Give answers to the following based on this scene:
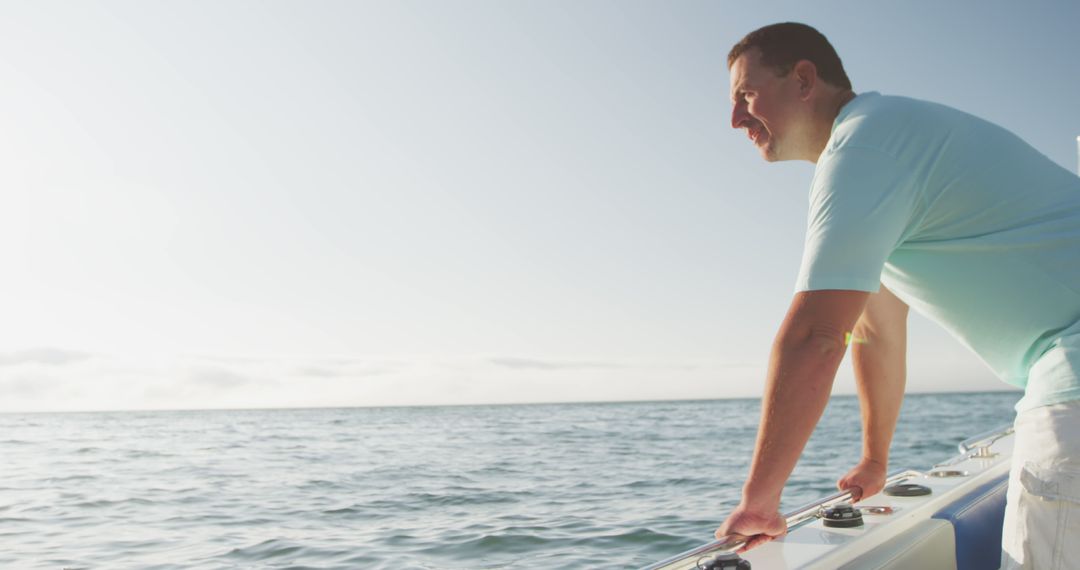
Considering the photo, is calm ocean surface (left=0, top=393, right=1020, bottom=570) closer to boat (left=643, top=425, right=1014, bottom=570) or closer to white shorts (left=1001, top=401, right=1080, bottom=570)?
boat (left=643, top=425, right=1014, bottom=570)

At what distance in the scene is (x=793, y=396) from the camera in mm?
1091

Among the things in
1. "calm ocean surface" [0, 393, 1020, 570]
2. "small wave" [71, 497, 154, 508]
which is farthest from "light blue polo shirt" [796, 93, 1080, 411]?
"small wave" [71, 497, 154, 508]

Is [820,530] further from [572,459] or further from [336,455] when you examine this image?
[336,455]

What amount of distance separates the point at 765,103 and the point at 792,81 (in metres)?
0.05

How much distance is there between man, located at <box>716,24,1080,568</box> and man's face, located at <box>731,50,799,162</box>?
13 cm

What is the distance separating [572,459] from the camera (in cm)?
1145

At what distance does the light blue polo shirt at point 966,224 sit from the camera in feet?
3.52

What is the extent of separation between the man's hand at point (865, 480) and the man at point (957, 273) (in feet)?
2.65

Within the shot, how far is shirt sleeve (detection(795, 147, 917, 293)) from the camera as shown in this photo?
1.07 m

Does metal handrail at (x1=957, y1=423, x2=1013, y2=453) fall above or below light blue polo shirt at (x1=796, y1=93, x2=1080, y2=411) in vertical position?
below

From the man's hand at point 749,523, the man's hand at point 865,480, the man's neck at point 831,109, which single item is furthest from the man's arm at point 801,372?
the man's hand at point 865,480

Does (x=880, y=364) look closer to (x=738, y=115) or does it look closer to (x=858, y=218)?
(x=738, y=115)

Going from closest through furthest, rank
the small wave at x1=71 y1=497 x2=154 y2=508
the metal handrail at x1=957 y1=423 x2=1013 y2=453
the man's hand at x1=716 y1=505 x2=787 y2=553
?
1. the man's hand at x1=716 y1=505 x2=787 y2=553
2. the metal handrail at x1=957 y1=423 x2=1013 y2=453
3. the small wave at x1=71 y1=497 x2=154 y2=508

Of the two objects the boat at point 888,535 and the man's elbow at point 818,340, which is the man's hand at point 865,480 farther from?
the man's elbow at point 818,340
